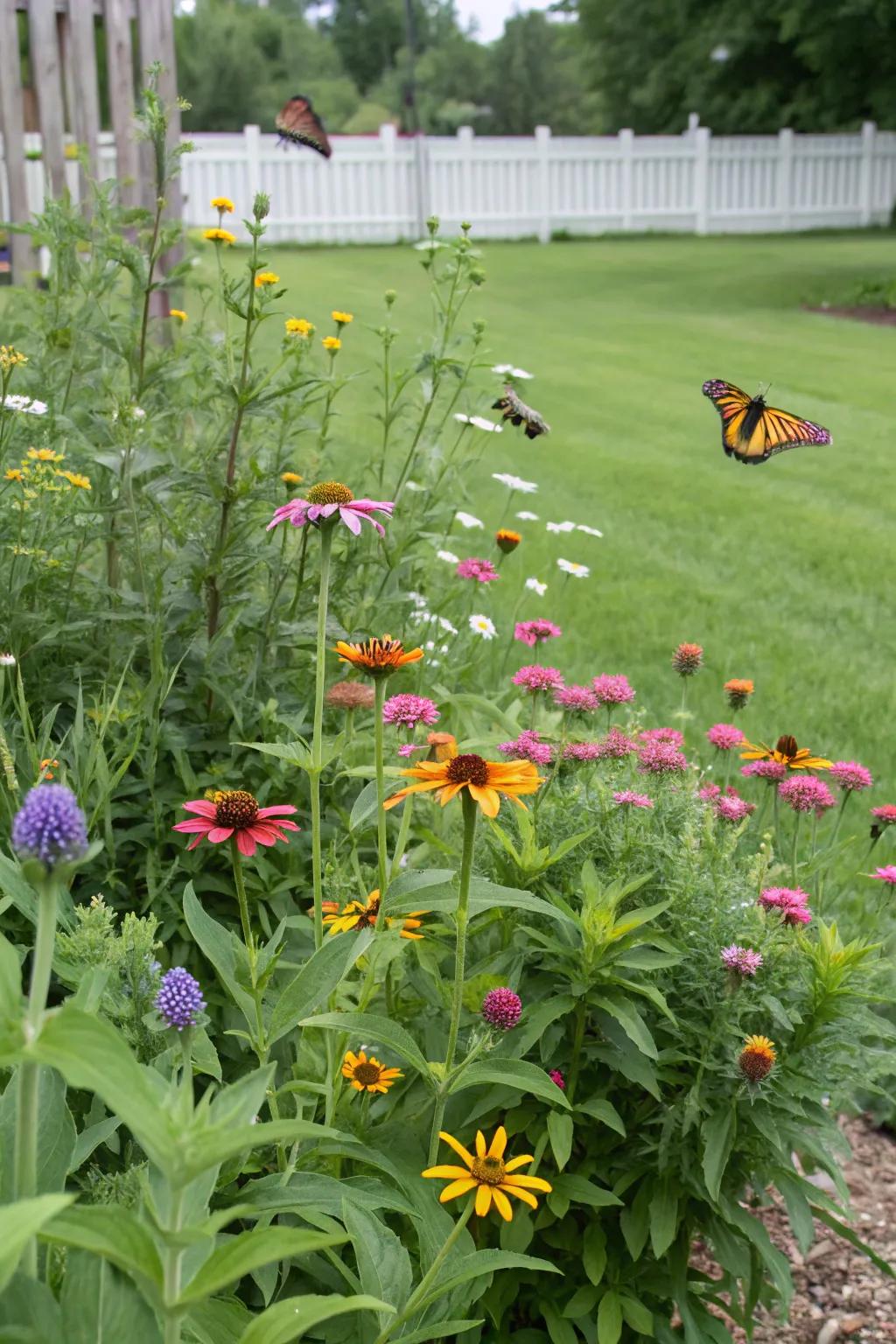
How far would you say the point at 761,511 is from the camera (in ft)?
19.9

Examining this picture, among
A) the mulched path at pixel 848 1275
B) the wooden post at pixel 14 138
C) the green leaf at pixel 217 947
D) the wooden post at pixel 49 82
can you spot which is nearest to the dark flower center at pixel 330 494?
the green leaf at pixel 217 947

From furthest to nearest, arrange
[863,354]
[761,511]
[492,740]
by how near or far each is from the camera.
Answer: [863,354], [761,511], [492,740]

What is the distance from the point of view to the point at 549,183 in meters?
20.0

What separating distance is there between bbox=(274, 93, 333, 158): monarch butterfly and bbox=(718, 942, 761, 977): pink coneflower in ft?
11.1

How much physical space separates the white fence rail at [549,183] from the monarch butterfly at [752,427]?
1492cm

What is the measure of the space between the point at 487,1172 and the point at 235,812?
439mm

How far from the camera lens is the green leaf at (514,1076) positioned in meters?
1.37

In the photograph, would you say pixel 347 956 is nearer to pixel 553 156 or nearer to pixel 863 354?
pixel 863 354

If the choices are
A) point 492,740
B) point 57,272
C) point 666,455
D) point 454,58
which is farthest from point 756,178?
point 454,58

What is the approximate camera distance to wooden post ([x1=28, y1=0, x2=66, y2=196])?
19.2 ft

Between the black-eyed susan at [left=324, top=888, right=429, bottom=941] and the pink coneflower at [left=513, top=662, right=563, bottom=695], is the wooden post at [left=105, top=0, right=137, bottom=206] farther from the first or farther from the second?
the black-eyed susan at [left=324, top=888, right=429, bottom=941]

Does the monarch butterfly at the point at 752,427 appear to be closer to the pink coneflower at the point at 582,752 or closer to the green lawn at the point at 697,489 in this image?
the green lawn at the point at 697,489

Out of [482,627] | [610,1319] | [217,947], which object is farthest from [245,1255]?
[482,627]

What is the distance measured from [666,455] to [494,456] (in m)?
1.05
